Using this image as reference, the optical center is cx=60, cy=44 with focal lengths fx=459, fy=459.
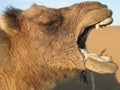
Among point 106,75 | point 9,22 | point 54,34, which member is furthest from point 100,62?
point 106,75

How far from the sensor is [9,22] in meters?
6.18

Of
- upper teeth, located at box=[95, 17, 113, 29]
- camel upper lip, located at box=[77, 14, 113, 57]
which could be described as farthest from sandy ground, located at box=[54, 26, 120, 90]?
upper teeth, located at box=[95, 17, 113, 29]

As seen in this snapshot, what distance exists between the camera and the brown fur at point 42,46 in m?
6.06

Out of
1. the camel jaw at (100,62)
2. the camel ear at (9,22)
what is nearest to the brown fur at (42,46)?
the camel ear at (9,22)

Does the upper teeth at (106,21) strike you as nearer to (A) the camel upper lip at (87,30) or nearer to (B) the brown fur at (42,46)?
(A) the camel upper lip at (87,30)

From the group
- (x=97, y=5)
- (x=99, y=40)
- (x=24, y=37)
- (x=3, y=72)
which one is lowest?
(x=99, y=40)

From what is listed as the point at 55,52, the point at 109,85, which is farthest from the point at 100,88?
the point at 55,52

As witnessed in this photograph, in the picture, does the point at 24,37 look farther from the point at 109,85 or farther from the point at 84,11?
the point at 109,85

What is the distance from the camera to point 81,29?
599cm

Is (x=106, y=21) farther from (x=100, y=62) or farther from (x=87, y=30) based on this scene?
(x=100, y=62)

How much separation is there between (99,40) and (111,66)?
1455 centimetres

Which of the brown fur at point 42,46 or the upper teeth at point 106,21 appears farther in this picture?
the brown fur at point 42,46

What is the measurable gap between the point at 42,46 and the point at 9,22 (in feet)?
1.81

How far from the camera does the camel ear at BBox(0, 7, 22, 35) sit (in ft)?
20.2
